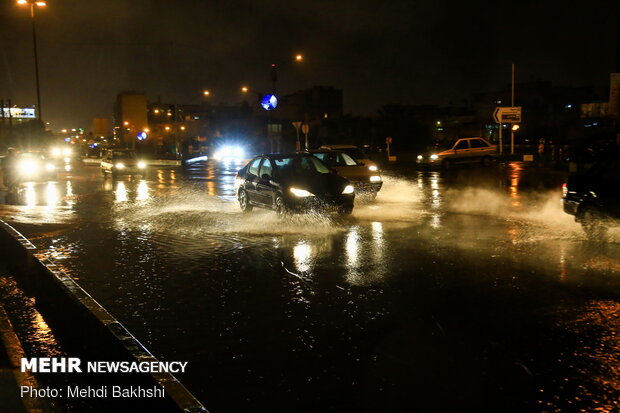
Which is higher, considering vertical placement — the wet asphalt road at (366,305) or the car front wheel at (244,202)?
the car front wheel at (244,202)

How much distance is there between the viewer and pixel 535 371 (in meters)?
4.61

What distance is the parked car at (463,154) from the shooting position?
34.5 metres

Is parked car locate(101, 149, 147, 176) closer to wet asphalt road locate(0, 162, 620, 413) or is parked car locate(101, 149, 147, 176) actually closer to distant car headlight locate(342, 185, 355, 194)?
wet asphalt road locate(0, 162, 620, 413)

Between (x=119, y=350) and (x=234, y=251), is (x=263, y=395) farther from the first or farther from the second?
(x=234, y=251)

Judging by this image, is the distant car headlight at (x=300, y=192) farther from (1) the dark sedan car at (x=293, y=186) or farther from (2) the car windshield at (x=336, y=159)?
(2) the car windshield at (x=336, y=159)

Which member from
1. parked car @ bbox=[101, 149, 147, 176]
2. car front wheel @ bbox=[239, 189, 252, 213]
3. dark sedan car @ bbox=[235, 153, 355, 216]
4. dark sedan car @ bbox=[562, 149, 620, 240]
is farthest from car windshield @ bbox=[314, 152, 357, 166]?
parked car @ bbox=[101, 149, 147, 176]

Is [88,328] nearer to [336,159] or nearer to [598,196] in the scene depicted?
[598,196]

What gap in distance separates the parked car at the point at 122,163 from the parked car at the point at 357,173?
695 inches

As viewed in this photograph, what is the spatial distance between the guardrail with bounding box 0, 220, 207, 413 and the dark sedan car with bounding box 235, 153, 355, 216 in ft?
18.3

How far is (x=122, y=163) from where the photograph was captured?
32188 mm

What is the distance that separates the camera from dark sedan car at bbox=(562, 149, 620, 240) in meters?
9.80

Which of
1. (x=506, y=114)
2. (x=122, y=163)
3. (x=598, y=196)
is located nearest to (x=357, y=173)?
(x=598, y=196)

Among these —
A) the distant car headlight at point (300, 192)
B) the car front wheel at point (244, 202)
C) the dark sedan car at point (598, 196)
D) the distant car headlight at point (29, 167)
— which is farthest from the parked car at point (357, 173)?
the distant car headlight at point (29, 167)

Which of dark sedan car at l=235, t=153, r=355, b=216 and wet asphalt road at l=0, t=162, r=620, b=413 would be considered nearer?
wet asphalt road at l=0, t=162, r=620, b=413
